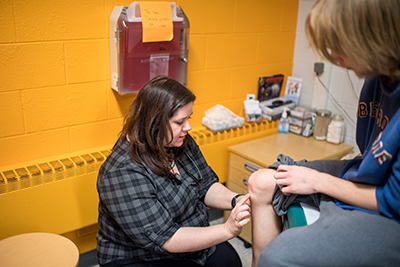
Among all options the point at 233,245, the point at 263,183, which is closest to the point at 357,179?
the point at 263,183

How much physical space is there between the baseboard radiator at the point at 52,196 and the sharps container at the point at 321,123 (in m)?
1.45

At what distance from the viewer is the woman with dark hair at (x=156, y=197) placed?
1.52m

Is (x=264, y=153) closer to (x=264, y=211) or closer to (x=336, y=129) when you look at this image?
(x=336, y=129)

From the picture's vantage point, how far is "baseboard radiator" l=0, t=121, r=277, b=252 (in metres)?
1.90

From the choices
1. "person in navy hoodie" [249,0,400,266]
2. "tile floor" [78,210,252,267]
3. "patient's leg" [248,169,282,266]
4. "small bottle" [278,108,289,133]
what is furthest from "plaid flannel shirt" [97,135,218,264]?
"small bottle" [278,108,289,133]

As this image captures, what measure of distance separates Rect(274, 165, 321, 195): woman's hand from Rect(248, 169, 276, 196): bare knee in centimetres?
8

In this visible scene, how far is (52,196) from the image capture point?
6.58ft

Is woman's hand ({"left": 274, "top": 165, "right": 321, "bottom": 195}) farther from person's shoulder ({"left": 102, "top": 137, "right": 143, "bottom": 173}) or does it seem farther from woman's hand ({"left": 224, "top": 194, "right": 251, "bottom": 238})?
person's shoulder ({"left": 102, "top": 137, "right": 143, "bottom": 173})

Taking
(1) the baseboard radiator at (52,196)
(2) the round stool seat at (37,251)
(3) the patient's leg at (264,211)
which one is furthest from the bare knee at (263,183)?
(1) the baseboard radiator at (52,196)

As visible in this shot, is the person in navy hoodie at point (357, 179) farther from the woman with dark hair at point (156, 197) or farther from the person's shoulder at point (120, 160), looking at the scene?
the person's shoulder at point (120, 160)

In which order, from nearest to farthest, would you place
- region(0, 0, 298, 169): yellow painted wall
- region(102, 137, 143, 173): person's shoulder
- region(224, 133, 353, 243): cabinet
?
region(102, 137, 143, 173): person's shoulder
region(0, 0, 298, 169): yellow painted wall
region(224, 133, 353, 243): cabinet

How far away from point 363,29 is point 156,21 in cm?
133

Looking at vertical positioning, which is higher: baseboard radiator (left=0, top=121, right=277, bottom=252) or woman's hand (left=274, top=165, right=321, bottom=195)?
woman's hand (left=274, top=165, right=321, bottom=195)

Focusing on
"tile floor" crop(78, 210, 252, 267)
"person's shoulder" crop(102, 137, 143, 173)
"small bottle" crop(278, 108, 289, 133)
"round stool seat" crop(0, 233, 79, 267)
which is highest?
"person's shoulder" crop(102, 137, 143, 173)
